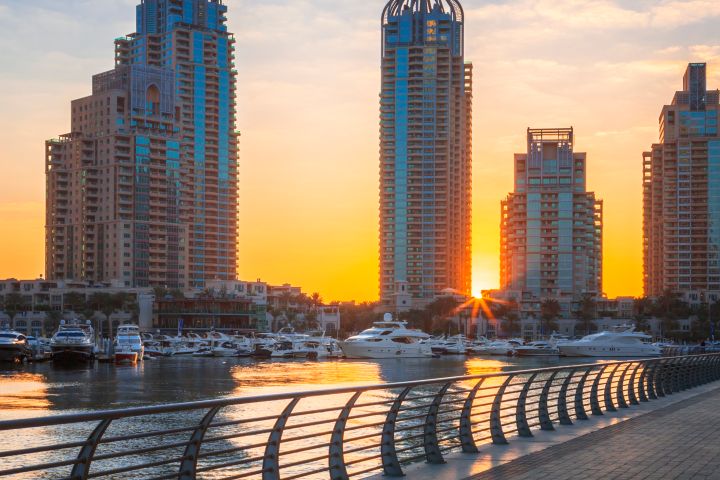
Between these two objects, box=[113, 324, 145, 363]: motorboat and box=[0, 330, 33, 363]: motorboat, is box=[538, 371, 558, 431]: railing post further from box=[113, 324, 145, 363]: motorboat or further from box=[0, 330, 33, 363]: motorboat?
box=[0, 330, 33, 363]: motorboat

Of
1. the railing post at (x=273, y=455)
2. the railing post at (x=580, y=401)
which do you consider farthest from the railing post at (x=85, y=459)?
the railing post at (x=580, y=401)

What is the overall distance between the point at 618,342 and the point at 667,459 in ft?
464

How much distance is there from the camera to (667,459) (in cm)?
1709

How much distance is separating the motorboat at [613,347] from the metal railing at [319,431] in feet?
298

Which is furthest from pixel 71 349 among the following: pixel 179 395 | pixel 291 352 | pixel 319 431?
pixel 319 431

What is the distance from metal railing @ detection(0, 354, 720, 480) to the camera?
10977 millimetres

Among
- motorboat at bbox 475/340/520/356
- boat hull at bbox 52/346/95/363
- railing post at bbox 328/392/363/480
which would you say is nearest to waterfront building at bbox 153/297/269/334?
motorboat at bbox 475/340/520/356

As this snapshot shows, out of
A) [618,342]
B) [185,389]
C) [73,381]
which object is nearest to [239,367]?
[73,381]

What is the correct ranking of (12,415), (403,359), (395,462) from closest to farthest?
(395,462) < (12,415) < (403,359)

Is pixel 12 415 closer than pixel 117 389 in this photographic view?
Yes

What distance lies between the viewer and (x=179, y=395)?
71688 millimetres

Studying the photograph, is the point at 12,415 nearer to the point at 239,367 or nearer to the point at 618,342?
the point at 239,367

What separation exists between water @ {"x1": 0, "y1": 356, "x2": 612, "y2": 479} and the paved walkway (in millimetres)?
4212

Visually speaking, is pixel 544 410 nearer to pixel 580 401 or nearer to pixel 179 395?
pixel 580 401
